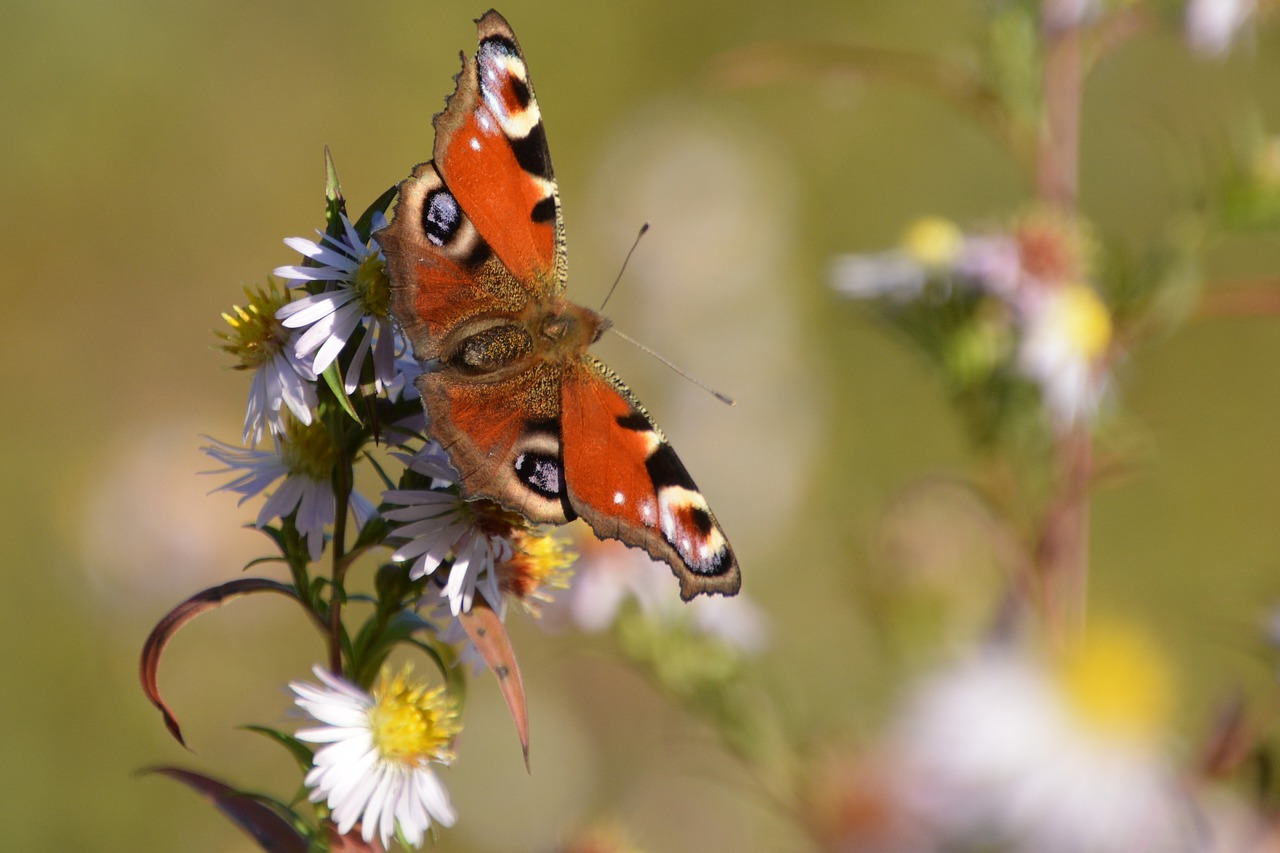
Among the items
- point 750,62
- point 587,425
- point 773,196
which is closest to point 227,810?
point 587,425

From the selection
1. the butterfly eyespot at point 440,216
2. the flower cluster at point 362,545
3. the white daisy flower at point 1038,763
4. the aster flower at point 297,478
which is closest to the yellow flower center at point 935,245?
the white daisy flower at point 1038,763

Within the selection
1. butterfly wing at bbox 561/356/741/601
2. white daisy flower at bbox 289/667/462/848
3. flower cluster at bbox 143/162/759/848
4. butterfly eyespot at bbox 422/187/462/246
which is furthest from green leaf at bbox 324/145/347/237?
white daisy flower at bbox 289/667/462/848

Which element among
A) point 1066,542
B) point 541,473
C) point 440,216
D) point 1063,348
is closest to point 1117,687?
point 1066,542

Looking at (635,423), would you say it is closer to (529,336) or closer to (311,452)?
(529,336)

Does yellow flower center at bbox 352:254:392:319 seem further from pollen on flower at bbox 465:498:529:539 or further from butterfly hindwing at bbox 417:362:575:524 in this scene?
pollen on flower at bbox 465:498:529:539

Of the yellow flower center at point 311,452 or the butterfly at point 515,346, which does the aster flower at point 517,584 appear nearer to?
the butterfly at point 515,346

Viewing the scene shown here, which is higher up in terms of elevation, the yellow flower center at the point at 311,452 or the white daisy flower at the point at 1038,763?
the white daisy flower at the point at 1038,763
